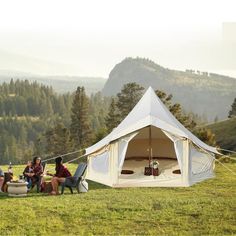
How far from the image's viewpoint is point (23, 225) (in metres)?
9.36

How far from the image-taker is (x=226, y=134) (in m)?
54.0

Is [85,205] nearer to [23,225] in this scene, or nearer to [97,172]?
[23,225]

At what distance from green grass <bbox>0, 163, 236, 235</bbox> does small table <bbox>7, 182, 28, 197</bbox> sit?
0.21 meters

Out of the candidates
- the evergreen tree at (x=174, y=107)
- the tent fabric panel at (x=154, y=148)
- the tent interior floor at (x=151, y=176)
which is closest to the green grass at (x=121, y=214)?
the tent interior floor at (x=151, y=176)

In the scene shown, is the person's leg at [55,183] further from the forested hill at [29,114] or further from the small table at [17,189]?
the forested hill at [29,114]

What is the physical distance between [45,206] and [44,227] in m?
1.56

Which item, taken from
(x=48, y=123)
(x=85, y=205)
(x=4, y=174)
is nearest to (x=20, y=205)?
(x=85, y=205)

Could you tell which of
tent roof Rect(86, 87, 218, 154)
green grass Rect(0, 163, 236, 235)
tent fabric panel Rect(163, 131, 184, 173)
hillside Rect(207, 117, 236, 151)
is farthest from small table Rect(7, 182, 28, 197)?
hillside Rect(207, 117, 236, 151)

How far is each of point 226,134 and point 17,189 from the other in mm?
44330

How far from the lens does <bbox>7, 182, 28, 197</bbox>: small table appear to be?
12180mm

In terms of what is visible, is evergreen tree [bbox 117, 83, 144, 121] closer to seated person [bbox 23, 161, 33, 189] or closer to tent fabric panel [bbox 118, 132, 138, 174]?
tent fabric panel [bbox 118, 132, 138, 174]

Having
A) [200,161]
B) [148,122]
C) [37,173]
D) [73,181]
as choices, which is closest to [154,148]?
[200,161]

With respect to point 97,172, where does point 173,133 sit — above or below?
above

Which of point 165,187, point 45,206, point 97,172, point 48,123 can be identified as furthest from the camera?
point 48,123
